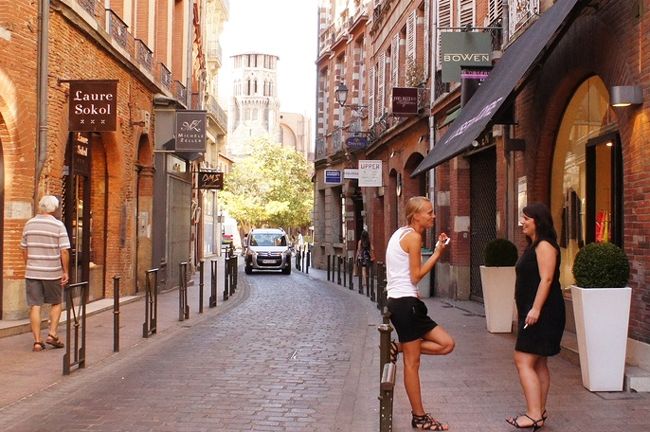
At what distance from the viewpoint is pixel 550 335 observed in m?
5.54

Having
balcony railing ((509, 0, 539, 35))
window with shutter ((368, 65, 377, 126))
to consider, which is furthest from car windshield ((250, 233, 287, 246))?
balcony railing ((509, 0, 539, 35))

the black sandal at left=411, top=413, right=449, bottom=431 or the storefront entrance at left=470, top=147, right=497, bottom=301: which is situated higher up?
the storefront entrance at left=470, top=147, right=497, bottom=301

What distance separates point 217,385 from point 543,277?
3544mm

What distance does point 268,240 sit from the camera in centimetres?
3112

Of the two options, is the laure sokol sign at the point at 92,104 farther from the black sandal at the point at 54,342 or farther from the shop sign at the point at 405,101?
the shop sign at the point at 405,101

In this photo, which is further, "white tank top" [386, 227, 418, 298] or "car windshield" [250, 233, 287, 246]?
"car windshield" [250, 233, 287, 246]

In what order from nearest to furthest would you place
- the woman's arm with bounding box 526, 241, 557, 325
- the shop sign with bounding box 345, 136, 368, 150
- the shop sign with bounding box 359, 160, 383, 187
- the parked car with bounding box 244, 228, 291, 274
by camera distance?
the woman's arm with bounding box 526, 241, 557, 325
the shop sign with bounding box 359, 160, 383, 187
the shop sign with bounding box 345, 136, 368, 150
the parked car with bounding box 244, 228, 291, 274

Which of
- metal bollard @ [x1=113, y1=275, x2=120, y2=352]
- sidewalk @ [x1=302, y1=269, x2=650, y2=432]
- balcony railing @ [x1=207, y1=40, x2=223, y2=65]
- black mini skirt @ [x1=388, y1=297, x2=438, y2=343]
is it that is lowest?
sidewalk @ [x1=302, y1=269, x2=650, y2=432]

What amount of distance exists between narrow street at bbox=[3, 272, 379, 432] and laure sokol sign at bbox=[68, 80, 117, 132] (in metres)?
3.70

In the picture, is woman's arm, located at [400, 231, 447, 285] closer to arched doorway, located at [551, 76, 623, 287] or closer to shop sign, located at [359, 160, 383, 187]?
arched doorway, located at [551, 76, 623, 287]

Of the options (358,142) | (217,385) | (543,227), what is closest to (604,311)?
(543,227)

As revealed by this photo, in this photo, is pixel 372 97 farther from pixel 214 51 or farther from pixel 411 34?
pixel 214 51

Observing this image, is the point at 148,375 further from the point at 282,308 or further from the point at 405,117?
the point at 405,117

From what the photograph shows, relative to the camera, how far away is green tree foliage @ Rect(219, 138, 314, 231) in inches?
2539
